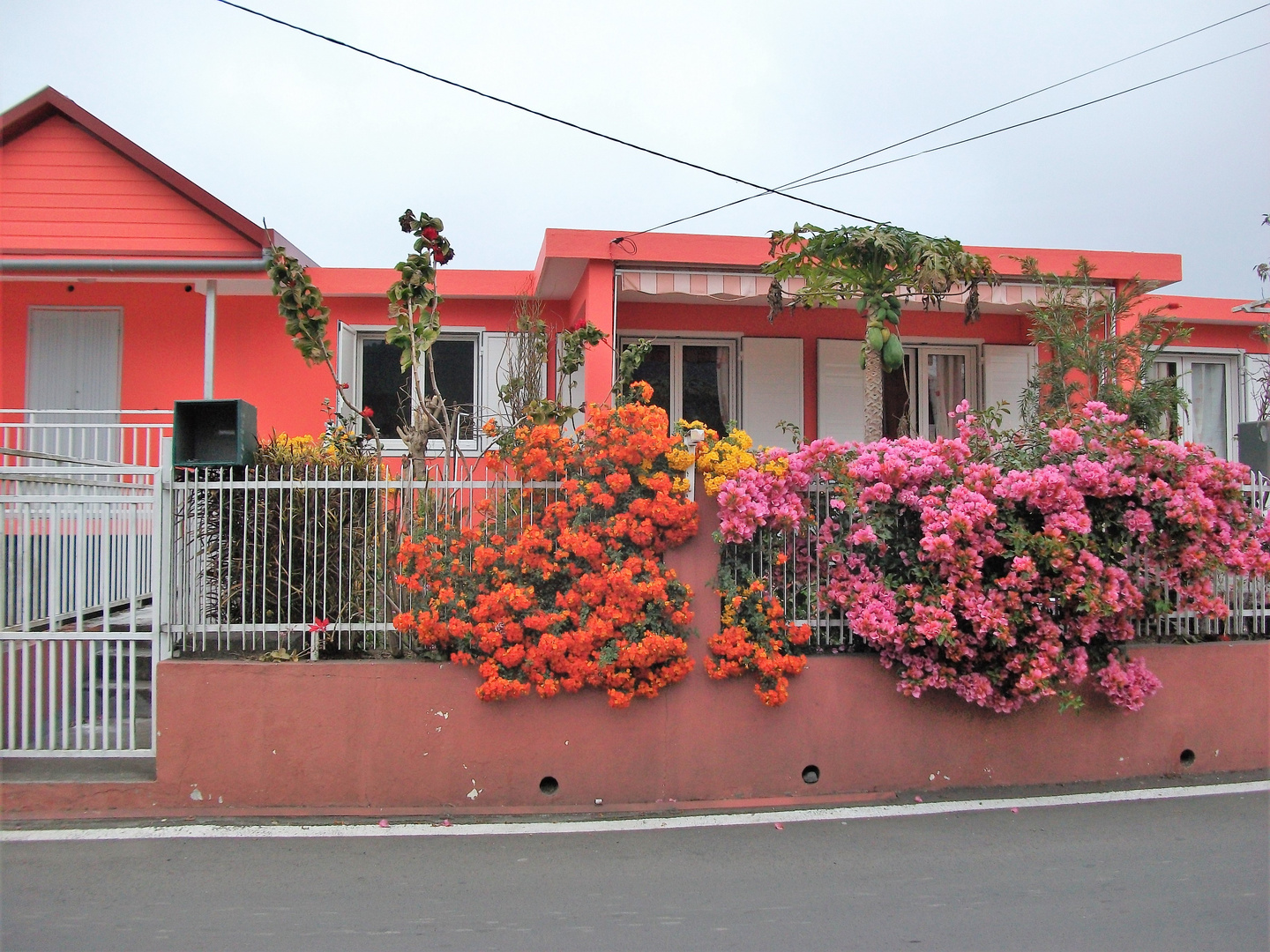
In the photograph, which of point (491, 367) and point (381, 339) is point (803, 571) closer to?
point (491, 367)

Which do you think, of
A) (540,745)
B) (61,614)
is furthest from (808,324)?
(61,614)

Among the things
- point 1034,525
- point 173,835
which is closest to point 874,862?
point 1034,525

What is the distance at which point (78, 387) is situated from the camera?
33.4 feet

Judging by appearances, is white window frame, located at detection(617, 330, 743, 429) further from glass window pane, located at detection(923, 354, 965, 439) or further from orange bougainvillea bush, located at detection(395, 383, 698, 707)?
orange bougainvillea bush, located at detection(395, 383, 698, 707)

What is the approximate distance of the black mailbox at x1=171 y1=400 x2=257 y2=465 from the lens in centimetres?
597

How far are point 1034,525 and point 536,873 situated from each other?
392cm

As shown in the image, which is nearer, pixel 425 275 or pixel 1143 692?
pixel 1143 692

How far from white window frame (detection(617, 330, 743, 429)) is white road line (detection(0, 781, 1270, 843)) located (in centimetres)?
Result: 542

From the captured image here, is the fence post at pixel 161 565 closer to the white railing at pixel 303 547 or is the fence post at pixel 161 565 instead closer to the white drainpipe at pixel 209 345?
the white railing at pixel 303 547

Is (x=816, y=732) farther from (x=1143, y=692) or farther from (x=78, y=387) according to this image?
(x=78, y=387)

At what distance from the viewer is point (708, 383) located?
10422mm

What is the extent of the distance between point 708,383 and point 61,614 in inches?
268

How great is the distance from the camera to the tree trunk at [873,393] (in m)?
7.30

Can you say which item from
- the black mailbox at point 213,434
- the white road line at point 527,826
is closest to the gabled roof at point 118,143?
the black mailbox at point 213,434
